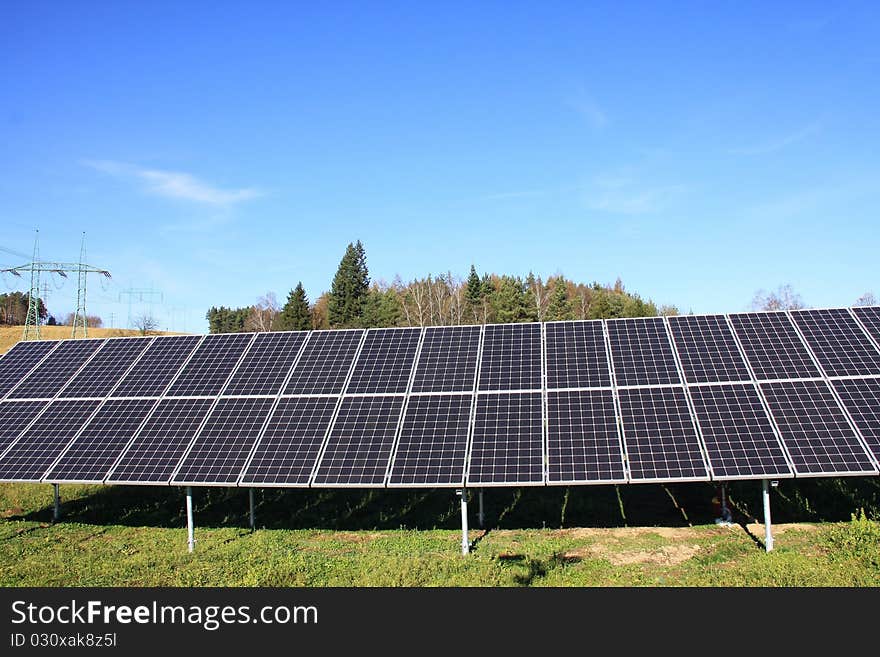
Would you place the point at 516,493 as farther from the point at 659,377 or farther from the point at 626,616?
the point at 626,616

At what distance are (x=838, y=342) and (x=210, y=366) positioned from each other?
21.7 m

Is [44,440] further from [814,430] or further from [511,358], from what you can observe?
[814,430]

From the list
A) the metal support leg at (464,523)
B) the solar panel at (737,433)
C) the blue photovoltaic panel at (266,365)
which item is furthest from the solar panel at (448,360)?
the solar panel at (737,433)

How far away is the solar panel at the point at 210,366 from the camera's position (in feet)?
72.6

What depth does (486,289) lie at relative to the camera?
9912 centimetres

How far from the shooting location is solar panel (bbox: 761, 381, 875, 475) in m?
16.2

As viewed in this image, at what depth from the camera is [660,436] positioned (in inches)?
692

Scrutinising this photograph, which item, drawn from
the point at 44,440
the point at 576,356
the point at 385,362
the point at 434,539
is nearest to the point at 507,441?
the point at 434,539

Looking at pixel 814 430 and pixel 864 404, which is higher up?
pixel 864 404

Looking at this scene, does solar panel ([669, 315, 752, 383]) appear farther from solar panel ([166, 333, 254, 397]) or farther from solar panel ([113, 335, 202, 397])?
solar panel ([113, 335, 202, 397])

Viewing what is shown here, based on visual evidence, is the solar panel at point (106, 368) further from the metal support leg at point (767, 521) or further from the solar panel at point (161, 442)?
the metal support leg at point (767, 521)

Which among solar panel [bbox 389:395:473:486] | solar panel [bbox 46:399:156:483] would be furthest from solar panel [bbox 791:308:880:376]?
solar panel [bbox 46:399:156:483]

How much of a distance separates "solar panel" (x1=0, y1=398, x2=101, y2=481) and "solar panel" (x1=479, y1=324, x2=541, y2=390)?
1370cm

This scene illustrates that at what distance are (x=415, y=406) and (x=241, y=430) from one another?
5469mm
